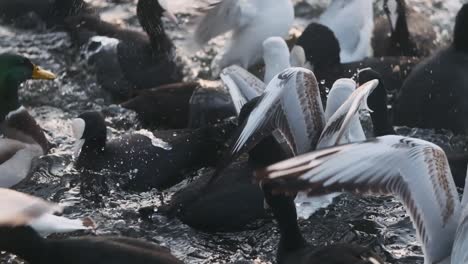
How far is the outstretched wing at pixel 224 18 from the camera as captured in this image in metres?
8.41

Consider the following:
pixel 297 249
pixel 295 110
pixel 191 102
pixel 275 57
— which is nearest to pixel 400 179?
pixel 297 249

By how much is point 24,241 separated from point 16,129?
8.47ft

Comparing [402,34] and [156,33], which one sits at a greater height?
[156,33]

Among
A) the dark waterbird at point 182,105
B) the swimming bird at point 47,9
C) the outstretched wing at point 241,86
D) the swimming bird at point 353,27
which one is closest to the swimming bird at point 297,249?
the outstretched wing at point 241,86

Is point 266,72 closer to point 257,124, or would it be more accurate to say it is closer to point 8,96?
point 8,96

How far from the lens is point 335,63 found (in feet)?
26.3

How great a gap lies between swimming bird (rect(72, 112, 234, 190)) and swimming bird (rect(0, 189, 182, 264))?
1592 mm

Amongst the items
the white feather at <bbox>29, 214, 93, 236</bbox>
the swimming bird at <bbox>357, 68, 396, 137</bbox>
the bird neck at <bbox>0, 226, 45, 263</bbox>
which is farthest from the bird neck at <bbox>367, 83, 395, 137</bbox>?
the bird neck at <bbox>0, 226, 45, 263</bbox>

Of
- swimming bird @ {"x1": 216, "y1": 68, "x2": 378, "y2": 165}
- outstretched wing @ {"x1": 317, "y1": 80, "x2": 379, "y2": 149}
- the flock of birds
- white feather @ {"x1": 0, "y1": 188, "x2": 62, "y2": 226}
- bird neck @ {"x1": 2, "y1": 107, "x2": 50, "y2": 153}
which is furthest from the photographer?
bird neck @ {"x1": 2, "y1": 107, "x2": 50, "y2": 153}

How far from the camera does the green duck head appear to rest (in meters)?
7.41

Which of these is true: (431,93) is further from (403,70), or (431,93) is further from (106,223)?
(106,223)

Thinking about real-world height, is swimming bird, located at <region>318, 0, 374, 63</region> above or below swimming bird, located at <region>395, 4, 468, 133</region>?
above

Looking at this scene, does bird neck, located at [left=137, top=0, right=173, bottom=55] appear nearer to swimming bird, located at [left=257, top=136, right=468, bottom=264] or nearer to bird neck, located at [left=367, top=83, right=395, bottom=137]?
bird neck, located at [left=367, top=83, right=395, bottom=137]

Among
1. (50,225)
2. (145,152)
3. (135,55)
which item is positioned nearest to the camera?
(50,225)
